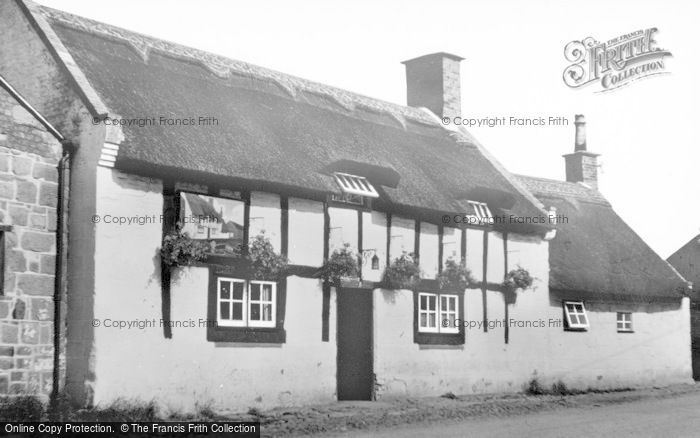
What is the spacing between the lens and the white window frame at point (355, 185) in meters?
17.2

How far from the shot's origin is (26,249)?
13438mm

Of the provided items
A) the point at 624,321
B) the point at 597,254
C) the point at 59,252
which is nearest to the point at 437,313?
the point at 624,321

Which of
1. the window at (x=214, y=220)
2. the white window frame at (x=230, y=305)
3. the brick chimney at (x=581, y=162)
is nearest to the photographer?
the window at (x=214, y=220)

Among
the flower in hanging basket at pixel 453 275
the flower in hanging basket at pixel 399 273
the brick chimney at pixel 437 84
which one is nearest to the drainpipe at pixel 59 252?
the flower in hanging basket at pixel 399 273

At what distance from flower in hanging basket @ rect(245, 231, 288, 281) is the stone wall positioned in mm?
3108

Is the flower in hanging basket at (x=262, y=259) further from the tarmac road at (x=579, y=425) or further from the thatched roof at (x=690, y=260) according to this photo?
the thatched roof at (x=690, y=260)

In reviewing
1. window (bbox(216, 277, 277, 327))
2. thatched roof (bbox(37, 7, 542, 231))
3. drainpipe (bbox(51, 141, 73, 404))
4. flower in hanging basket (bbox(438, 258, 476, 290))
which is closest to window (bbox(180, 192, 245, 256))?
thatched roof (bbox(37, 7, 542, 231))

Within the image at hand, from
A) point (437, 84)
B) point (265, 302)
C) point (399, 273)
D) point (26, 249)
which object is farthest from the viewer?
point (437, 84)

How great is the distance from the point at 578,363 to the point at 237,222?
11005 millimetres

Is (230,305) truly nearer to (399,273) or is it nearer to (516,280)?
(399,273)

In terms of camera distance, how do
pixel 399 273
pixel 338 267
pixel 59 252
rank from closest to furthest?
pixel 59 252 < pixel 338 267 < pixel 399 273

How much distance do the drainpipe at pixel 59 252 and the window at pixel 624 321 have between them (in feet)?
50.7

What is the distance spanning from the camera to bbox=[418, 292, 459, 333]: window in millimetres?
18922

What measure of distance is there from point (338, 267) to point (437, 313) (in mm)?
3346
